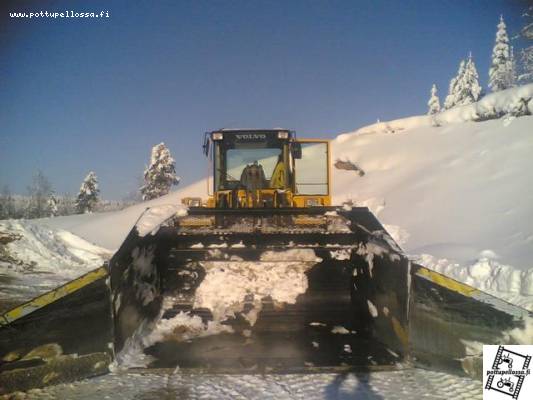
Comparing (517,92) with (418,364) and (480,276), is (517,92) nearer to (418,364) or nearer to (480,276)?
(480,276)

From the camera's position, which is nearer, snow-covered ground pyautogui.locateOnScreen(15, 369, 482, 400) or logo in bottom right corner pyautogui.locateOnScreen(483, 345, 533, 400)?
logo in bottom right corner pyautogui.locateOnScreen(483, 345, 533, 400)

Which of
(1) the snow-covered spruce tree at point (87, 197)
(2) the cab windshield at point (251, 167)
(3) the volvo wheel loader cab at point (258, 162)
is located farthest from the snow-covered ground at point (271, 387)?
(1) the snow-covered spruce tree at point (87, 197)

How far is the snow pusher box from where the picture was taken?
2.95 m

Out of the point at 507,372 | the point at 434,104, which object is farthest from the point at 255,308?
the point at 434,104

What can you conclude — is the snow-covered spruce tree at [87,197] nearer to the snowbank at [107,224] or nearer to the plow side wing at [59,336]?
the snowbank at [107,224]

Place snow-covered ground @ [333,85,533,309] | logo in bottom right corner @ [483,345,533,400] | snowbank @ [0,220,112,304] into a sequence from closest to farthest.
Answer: logo in bottom right corner @ [483,345,533,400]
snow-covered ground @ [333,85,533,309]
snowbank @ [0,220,112,304]

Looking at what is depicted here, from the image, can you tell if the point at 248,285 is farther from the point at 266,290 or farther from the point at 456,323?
the point at 456,323

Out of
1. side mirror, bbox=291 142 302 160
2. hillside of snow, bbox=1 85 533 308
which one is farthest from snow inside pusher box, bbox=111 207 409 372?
hillside of snow, bbox=1 85 533 308

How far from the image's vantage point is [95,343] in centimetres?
312

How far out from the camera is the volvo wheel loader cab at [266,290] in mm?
3461

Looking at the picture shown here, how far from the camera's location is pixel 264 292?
4422 mm

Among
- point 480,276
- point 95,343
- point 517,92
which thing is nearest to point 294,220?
point 95,343

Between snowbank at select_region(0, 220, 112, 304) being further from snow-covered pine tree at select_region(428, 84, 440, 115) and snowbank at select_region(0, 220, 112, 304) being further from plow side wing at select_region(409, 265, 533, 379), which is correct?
snow-covered pine tree at select_region(428, 84, 440, 115)

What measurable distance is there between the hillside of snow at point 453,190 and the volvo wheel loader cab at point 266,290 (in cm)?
290
